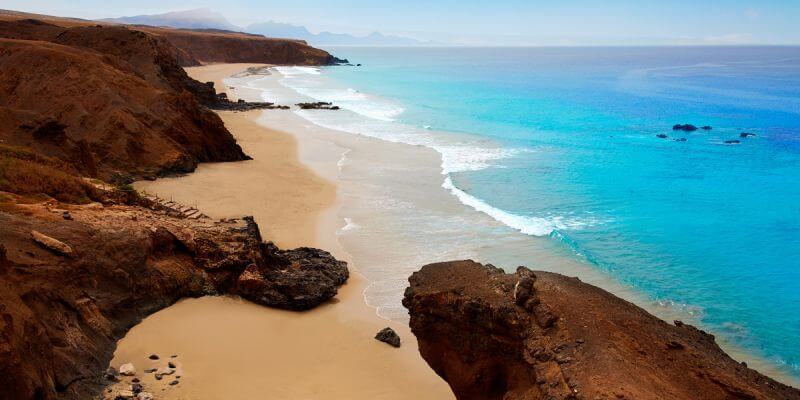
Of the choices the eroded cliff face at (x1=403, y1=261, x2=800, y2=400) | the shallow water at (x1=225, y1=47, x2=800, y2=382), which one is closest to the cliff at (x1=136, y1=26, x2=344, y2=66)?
the shallow water at (x1=225, y1=47, x2=800, y2=382)

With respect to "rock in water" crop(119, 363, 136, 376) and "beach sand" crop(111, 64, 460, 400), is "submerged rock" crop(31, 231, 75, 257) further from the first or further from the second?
"rock in water" crop(119, 363, 136, 376)

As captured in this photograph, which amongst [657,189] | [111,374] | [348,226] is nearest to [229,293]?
[111,374]

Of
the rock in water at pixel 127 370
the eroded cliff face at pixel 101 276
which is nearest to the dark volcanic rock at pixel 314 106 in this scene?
the eroded cliff face at pixel 101 276

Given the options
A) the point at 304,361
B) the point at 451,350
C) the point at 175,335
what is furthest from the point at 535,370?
the point at 175,335

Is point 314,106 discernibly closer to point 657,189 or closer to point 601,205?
point 657,189

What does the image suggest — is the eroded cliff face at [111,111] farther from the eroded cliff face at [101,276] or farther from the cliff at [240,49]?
the cliff at [240,49]

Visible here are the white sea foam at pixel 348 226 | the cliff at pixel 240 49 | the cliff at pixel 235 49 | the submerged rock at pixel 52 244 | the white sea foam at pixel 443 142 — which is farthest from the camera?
the cliff at pixel 240 49

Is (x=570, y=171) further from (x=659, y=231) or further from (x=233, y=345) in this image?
(x=233, y=345)
